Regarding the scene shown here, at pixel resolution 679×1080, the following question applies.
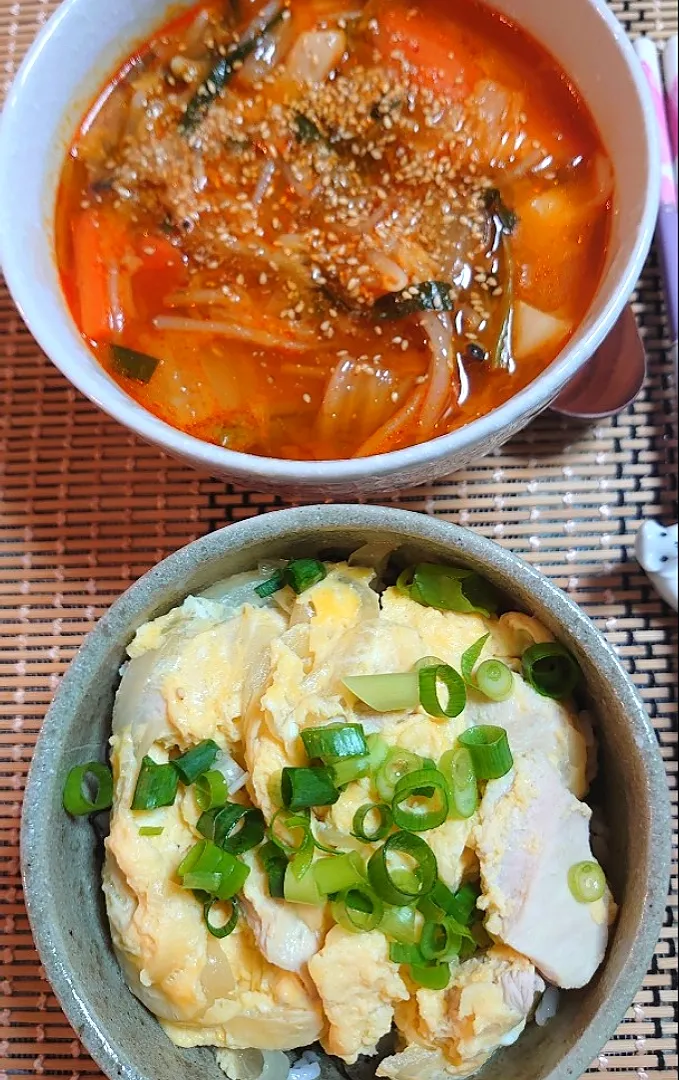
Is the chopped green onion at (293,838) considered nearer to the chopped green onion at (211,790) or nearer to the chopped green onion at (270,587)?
the chopped green onion at (211,790)

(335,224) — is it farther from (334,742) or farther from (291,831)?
(291,831)

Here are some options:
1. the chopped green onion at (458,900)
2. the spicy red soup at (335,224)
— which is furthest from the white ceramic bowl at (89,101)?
the chopped green onion at (458,900)

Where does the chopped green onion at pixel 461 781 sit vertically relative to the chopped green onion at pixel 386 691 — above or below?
below

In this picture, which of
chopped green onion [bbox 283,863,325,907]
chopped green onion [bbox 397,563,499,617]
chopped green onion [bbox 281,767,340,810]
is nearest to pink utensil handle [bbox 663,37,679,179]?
chopped green onion [bbox 397,563,499,617]

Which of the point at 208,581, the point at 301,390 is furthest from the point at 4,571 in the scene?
the point at 301,390

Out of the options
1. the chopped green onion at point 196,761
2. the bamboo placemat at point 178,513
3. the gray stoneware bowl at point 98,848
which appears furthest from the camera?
the bamboo placemat at point 178,513

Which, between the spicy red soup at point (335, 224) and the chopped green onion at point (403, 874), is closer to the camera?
the chopped green onion at point (403, 874)
